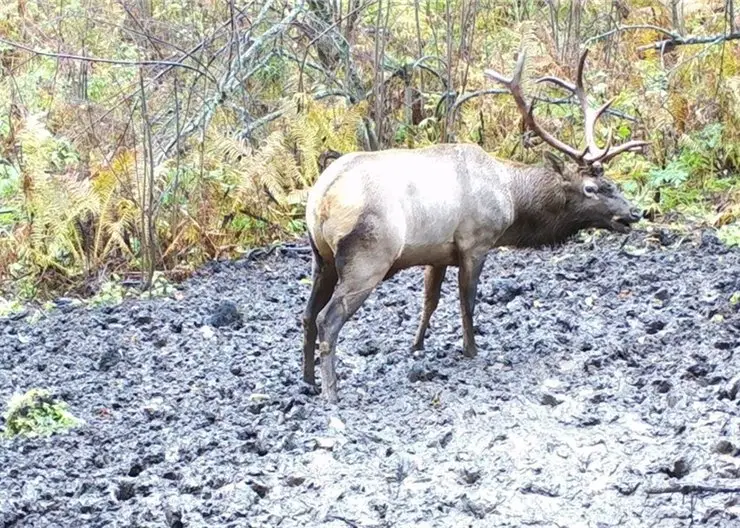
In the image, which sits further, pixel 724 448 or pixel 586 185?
pixel 586 185

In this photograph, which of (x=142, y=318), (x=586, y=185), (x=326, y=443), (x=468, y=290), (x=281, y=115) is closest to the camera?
(x=326, y=443)

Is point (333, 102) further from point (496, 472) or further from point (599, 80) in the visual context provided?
point (496, 472)

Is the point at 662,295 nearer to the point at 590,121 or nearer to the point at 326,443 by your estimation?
the point at 590,121

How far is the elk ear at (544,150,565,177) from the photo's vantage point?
850cm

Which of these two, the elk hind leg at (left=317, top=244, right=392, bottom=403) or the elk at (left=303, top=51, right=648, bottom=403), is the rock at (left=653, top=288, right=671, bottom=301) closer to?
the elk at (left=303, top=51, right=648, bottom=403)

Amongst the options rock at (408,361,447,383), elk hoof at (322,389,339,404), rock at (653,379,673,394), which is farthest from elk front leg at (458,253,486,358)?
rock at (653,379,673,394)

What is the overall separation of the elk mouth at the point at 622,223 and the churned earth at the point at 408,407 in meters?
0.59

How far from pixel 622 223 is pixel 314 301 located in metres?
2.76

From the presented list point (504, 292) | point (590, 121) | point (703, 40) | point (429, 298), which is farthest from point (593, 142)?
point (703, 40)

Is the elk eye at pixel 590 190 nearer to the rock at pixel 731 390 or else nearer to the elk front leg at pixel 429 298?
the elk front leg at pixel 429 298

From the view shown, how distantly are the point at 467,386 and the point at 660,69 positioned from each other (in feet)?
24.0

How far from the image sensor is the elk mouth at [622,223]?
8742 millimetres

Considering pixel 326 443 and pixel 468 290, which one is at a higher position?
pixel 468 290

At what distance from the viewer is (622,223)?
28.8 feet
